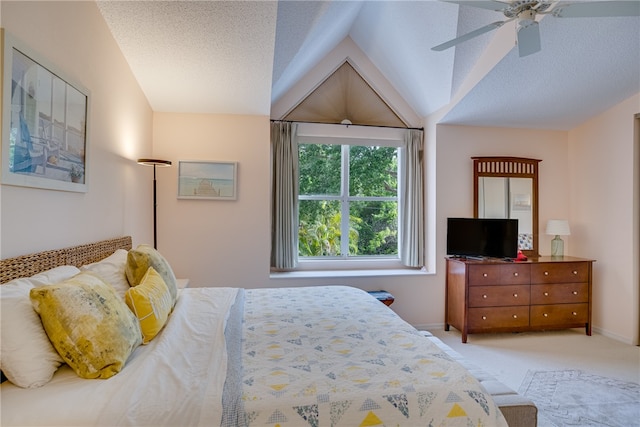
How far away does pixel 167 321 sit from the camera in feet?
6.03

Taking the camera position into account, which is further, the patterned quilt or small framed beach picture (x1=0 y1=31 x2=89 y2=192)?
small framed beach picture (x1=0 y1=31 x2=89 y2=192)

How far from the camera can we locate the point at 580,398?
8.02ft

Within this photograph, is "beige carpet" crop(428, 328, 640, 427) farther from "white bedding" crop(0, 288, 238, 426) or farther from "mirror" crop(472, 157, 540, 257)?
"white bedding" crop(0, 288, 238, 426)

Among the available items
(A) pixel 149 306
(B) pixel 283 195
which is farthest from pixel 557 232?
(A) pixel 149 306

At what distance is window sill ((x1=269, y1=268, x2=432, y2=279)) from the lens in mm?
3799

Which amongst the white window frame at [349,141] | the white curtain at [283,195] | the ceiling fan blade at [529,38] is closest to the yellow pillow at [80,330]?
the white curtain at [283,195]

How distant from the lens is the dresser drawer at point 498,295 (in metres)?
3.61

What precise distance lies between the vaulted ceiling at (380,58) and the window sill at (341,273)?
1826 millimetres

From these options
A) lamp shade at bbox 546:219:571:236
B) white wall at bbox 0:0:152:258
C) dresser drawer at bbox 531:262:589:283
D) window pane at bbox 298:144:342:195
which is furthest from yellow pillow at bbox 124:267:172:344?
lamp shade at bbox 546:219:571:236

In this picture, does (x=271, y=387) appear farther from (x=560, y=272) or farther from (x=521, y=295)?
(x=560, y=272)

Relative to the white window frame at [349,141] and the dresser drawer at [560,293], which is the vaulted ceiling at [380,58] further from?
the dresser drawer at [560,293]

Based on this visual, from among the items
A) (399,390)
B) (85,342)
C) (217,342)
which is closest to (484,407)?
(399,390)

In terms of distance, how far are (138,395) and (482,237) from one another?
3637mm

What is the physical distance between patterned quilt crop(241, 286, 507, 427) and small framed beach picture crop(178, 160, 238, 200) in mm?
2058
